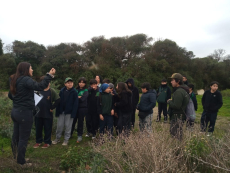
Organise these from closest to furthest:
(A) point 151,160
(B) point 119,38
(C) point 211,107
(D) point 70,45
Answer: (A) point 151,160
(C) point 211,107
(B) point 119,38
(D) point 70,45

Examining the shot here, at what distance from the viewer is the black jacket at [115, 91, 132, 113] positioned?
464cm

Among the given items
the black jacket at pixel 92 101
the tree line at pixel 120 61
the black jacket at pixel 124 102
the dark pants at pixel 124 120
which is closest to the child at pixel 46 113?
the black jacket at pixel 92 101

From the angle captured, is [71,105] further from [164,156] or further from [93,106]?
[164,156]

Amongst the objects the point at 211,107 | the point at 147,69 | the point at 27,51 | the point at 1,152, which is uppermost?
the point at 27,51

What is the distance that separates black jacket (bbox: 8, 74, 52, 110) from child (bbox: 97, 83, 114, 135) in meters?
1.78

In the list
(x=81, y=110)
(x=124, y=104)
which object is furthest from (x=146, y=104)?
(x=81, y=110)

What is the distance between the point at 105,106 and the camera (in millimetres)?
4785

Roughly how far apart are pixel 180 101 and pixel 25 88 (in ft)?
9.74

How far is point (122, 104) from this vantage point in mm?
4641

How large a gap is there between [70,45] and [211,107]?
23868 mm

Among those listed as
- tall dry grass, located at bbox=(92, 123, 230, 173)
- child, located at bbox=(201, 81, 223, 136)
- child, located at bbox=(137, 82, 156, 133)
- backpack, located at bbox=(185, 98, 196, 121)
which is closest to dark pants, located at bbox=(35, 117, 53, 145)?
tall dry grass, located at bbox=(92, 123, 230, 173)

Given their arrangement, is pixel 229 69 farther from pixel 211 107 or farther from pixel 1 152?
pixel 1 152

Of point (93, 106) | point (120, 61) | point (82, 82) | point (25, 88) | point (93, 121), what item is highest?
point (120, 61)

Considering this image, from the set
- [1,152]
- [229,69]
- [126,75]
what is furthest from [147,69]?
[1,152]
